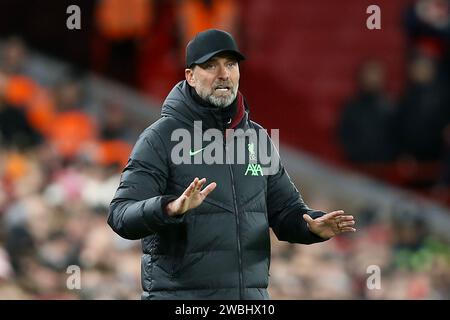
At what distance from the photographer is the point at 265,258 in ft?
19.1

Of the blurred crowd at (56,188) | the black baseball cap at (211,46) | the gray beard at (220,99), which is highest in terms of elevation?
the black baseball cap at (211,46)

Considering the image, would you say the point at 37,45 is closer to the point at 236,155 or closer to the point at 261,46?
the point at 261,46

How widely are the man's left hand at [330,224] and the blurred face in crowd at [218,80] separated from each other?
627 mm

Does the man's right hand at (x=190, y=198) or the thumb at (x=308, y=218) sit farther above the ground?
the man's right hand at (x=190, y=198)

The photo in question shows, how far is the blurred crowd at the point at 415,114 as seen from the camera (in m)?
13.2

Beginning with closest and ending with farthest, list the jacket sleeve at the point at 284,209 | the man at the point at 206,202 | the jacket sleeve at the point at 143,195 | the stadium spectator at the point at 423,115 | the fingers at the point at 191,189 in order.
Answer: the fingers at the point at 191,189, the jacket sleeve at the point at 143,195, the man at the point at 206,202, the jacket sleeve at the point at 284,209, the stadium spectator at the point at 423,115

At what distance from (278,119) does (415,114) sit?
1.64 m

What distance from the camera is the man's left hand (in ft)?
18.9

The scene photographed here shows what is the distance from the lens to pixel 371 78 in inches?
522

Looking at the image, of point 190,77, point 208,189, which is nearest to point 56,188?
point 190,77

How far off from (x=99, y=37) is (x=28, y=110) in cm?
182

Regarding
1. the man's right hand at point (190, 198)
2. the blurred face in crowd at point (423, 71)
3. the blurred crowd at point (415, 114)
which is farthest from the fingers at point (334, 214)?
the blurred face in crowd at point (423, 71)

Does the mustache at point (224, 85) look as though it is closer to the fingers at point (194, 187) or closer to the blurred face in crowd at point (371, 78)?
the fingers at point (194, 187)

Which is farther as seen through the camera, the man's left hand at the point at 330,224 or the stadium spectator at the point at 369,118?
the stadium spectator at the point at 369,118
